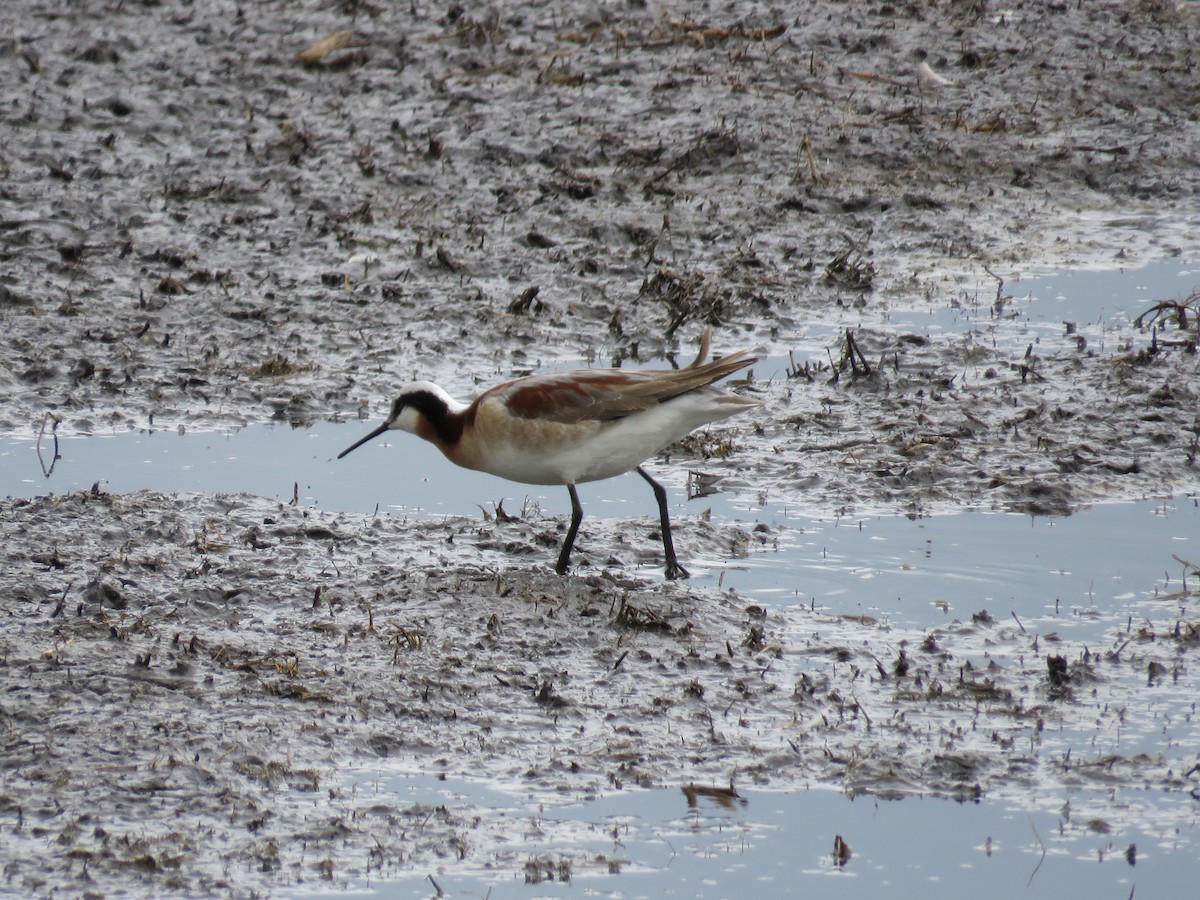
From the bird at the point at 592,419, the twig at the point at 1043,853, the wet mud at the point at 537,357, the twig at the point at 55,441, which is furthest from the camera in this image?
the twig at the point at 55,441

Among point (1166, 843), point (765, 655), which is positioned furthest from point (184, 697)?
point (1166, 843)

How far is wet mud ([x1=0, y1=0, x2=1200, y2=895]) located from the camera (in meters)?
6.25

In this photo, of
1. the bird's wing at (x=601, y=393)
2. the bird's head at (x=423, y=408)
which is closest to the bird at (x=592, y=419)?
the bird's wing at (x=601, y=393)

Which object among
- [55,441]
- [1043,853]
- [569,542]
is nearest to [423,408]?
[569,542]

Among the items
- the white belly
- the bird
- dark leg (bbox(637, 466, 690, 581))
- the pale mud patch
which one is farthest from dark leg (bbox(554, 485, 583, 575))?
dark leg (bbox(637, 466, 690, 581))

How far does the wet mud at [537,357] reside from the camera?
6254 mm

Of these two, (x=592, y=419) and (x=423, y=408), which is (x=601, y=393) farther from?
(x=423, y=408)

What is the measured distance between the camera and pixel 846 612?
7.75 m

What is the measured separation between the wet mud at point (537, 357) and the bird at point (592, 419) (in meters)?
0.45

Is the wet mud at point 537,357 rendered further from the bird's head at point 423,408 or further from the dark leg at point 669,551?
the bird's head at point 423,408

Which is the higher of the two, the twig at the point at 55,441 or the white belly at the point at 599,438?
the white belly at the point at 599,438

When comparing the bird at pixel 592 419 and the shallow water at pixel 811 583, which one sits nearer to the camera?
the shallow water at pixel 811 583

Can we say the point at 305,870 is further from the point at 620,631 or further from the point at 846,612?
the point at 846,612

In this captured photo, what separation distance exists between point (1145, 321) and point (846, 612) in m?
4.83
